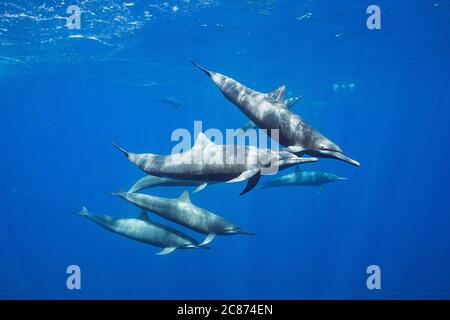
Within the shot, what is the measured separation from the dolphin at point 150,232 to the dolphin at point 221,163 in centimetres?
314

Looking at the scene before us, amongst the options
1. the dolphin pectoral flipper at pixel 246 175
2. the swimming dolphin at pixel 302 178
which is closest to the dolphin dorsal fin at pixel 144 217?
the dolphin pectoral flipper at pixel 246 175

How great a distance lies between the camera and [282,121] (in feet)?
24.4

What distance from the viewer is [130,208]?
3609cm

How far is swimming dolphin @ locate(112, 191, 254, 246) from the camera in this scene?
9.76 meters

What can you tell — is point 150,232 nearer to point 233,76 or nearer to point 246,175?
point 246,175

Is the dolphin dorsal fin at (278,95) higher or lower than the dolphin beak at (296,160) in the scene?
higher

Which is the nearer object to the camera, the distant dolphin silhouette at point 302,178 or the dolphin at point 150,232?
the dolphin at point 150,232

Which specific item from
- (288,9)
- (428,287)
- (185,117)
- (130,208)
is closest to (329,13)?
(288,9)

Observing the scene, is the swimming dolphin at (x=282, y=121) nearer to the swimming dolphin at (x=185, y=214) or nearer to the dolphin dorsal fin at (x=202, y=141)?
the dolphin dorsal fin at (x=202, y=141)

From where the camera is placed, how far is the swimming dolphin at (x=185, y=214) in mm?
9758

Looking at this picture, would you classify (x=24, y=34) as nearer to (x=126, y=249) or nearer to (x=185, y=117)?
(x=126, y=249)

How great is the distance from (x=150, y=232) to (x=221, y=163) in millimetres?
4503

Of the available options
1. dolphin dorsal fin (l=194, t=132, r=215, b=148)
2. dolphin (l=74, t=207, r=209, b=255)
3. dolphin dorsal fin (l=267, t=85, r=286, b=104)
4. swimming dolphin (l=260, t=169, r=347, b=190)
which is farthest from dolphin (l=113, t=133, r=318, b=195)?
swimming dolphin (l=260, t=169, r=347, b=190)

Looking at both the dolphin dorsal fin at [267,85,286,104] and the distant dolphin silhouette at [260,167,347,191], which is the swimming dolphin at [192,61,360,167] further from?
the distant dolphin silhouette at [260,167,347,191]
